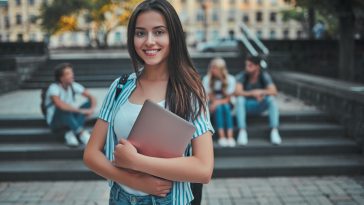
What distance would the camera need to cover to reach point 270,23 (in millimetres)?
68125

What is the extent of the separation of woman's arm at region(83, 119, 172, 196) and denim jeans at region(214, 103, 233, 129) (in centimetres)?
415

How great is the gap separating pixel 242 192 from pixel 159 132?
3343mm

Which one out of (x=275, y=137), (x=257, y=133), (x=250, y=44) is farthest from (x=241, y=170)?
(x=250, y=44)

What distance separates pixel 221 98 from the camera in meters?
5.86

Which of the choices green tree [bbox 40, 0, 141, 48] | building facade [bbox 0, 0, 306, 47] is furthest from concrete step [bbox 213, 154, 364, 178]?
building facade [bbox 0, 0, 306, 47]

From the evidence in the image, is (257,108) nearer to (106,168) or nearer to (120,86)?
(120,86)

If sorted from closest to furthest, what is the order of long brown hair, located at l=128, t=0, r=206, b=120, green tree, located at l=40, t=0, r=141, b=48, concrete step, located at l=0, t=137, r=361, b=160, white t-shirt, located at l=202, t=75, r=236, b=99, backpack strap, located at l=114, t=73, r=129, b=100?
1. long brown hair, located at l=128, t=0, r=206, b=120
2. backpack strap, located at l=114, t=73, r=129, b=100
3. concrete step, located at l=0, t=137, r=361, b=160
4. white t-shirt, located at l=202, t=75, r=236, b=99
5. green tree, located at l=40, t=0, r=141, b=48

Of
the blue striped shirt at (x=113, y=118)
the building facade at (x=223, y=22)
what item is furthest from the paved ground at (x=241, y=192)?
the building facade at (x=223, y=22)

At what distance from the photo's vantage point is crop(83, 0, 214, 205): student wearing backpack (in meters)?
1.47

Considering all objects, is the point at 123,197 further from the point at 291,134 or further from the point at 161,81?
the point at 291,134

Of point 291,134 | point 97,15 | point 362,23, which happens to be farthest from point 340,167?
point 97,15

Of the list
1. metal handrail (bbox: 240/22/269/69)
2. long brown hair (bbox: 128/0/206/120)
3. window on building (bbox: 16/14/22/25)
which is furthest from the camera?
window on building (bbox: 16/14/22/25)

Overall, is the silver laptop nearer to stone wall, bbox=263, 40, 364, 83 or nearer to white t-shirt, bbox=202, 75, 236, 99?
white t-shirt, bbox=202, 75, 236, 99

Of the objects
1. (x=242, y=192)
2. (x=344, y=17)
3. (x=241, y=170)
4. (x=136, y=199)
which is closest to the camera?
(x=136, y=199)
